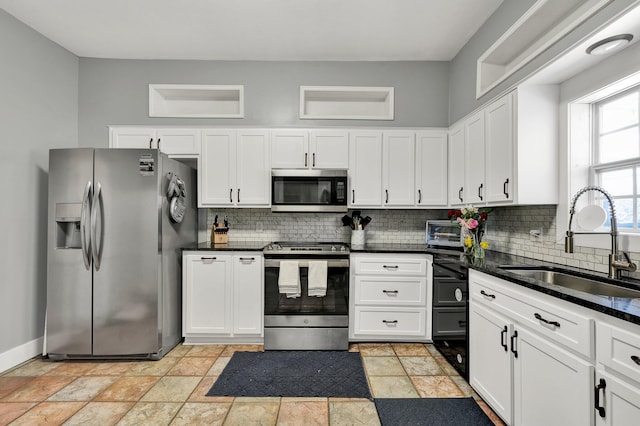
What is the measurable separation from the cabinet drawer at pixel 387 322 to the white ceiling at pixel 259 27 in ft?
8.55

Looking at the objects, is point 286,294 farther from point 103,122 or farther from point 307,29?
point 103,122

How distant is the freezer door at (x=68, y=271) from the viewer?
8.53 ft

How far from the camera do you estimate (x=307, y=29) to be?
2.80 meters

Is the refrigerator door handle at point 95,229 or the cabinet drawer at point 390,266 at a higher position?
the refrigerator door handle at point 95,229

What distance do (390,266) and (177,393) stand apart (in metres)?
2.01

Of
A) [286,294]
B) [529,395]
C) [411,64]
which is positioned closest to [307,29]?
[411,64]

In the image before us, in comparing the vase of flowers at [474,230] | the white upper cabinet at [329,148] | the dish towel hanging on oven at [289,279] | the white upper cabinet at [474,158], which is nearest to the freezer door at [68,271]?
the dish towel hanging on oven at [289,279]

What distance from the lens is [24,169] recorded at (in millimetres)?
2684

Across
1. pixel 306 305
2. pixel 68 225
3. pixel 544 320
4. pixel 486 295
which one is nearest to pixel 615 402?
pixel 544 320

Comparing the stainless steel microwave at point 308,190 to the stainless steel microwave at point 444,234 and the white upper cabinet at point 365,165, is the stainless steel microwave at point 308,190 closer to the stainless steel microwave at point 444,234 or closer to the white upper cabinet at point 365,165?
the white upper cabinet at point 365,165

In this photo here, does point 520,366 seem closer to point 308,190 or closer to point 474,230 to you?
point 474,230

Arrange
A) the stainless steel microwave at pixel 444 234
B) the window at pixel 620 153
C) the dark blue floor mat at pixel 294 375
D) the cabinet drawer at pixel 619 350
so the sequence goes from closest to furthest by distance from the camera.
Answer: the cabinet drawer at pixel 619 350 < the window at pixel 620 153 < the dark blue floor mat at pixel 294 375 < the stainless steel microwave at pixel 444 234

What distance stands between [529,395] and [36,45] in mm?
4612

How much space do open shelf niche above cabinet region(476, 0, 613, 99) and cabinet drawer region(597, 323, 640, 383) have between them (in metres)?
1.55
